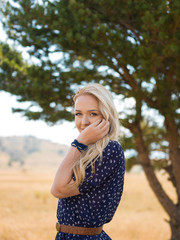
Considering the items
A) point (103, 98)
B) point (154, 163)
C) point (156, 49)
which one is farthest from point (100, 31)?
point (154, 163)

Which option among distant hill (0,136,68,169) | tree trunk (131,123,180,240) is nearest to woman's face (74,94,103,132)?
tree trunk (131,123,180,240)

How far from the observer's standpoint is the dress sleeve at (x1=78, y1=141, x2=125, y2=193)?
5.46 ft

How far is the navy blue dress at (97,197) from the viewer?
169 centimetres

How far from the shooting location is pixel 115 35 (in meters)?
4.84

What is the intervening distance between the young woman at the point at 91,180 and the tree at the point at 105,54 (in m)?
2.65

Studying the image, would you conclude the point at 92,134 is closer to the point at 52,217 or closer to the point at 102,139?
the point at 102,139

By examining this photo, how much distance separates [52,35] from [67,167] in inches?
176

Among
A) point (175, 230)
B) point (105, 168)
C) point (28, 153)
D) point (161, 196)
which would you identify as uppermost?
point (28, 153)

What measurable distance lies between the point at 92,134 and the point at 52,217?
530 inches

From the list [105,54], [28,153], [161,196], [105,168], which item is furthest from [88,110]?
[28,153]

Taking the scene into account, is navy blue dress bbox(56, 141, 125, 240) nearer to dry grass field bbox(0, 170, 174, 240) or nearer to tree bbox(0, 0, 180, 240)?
dry grass field bbox(0, 170, 174, 240)

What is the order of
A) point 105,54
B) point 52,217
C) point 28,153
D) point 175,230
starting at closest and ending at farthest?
point 105,54 → point 175,230 → point 52,217 → point 28,153

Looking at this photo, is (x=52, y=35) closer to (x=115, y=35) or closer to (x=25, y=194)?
(x=115, y=35)

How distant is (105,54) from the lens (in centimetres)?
531
